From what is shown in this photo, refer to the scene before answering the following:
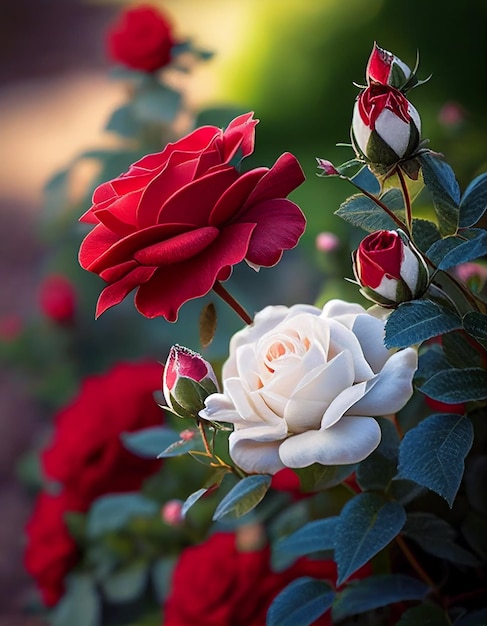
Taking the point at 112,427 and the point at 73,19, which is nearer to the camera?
the point at 112,427

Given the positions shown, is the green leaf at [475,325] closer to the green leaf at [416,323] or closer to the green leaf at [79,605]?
the green leaf at [416,323]

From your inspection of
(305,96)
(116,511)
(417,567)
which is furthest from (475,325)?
(305,96)

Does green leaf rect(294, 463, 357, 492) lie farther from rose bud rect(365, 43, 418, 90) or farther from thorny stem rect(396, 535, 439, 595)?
rose bud rect(365, 43, 418, 90)

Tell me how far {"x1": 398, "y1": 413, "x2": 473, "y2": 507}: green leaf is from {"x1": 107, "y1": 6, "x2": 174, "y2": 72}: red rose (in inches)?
25.7

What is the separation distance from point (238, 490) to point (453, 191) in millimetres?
147

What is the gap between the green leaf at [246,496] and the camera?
1.12 ft

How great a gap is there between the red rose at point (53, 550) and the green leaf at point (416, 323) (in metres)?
0.43

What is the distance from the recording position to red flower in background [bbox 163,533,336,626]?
48cm

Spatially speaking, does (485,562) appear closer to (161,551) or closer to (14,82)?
(161,551)

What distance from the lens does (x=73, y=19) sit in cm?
306

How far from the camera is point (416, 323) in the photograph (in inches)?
11.8

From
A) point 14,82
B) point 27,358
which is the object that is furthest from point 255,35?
point 14,82

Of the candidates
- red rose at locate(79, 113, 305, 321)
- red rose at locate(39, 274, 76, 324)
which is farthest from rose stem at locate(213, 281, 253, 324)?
red rose at locate(39, 274, 76, 324)

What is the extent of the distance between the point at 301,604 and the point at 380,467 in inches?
2.8
